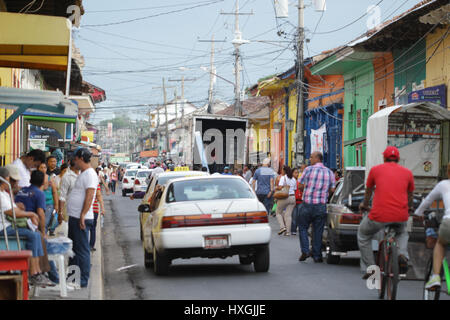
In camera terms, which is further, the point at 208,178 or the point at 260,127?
the point at 260,127

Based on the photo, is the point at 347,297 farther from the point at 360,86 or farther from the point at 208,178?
the point at 360,86

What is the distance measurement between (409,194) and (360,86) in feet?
69.7

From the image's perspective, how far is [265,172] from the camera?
25000 mm

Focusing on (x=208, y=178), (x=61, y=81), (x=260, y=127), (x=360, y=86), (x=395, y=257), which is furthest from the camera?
(x=260, y=127)

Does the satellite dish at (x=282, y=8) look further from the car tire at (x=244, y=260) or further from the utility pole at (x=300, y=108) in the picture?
the car tire at (x=244, y=260)

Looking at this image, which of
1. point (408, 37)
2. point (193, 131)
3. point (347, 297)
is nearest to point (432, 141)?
point (347, 297)

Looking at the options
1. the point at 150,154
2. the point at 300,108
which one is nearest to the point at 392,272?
the point at 300,108

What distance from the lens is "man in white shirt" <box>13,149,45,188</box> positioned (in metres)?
13.1

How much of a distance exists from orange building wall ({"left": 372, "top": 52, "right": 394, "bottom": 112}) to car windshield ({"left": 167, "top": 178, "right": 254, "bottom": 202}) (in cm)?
1493

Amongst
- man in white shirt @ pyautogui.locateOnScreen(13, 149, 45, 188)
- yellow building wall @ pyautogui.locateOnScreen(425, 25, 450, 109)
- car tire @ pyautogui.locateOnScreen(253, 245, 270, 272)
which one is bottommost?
car tire @ pyautogui.locateOnScreen(253, 245, 270, 272)

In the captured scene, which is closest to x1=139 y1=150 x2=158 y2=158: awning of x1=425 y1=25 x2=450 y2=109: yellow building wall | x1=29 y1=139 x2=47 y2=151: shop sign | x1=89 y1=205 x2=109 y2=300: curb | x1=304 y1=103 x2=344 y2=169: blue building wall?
x1=304 y1=103 x2=344 y2=169: blue building wall

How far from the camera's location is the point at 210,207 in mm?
12383

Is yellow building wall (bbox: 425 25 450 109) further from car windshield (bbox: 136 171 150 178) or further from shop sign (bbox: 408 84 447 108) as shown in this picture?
car windshield (bbox: 136 171 150 178)

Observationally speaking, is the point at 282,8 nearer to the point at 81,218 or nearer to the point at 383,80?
the point at 383,80
